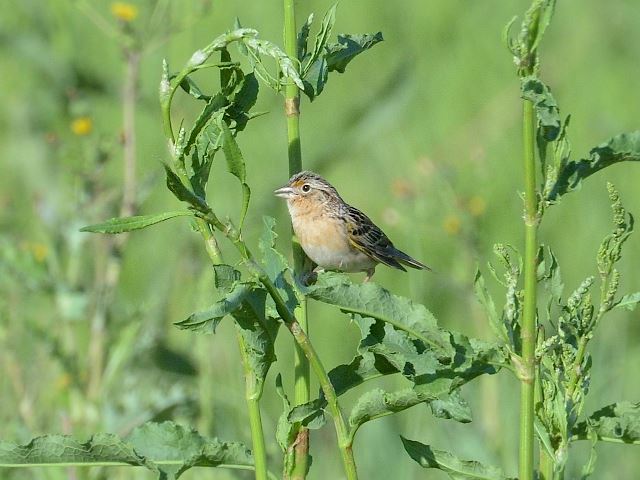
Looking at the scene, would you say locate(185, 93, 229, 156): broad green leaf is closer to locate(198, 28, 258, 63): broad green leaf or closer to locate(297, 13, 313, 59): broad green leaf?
locate(198, 28, 258, 63): broad green leaf

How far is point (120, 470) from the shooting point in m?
4.21

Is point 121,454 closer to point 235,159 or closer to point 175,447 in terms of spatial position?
point 175,447

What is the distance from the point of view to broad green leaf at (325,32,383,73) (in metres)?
1.97

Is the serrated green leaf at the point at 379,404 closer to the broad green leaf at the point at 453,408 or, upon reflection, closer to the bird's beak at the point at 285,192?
the broad green leaf at the point at 453,408

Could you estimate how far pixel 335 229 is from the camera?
4.54 metres

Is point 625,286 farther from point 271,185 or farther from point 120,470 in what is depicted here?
point 120,470

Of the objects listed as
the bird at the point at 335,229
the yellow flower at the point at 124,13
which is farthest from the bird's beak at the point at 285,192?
the yellow flower at the point at 124,13

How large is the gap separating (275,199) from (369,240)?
936 millimetres

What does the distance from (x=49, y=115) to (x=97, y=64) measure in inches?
24.0

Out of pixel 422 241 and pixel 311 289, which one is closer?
pixel 311 289

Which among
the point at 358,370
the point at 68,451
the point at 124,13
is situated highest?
the point at 124,13

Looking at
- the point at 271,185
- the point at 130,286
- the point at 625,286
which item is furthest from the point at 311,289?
the point at 130,286

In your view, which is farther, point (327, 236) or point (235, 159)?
point (327, 236)

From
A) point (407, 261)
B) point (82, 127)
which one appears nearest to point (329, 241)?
point (407, 261)
